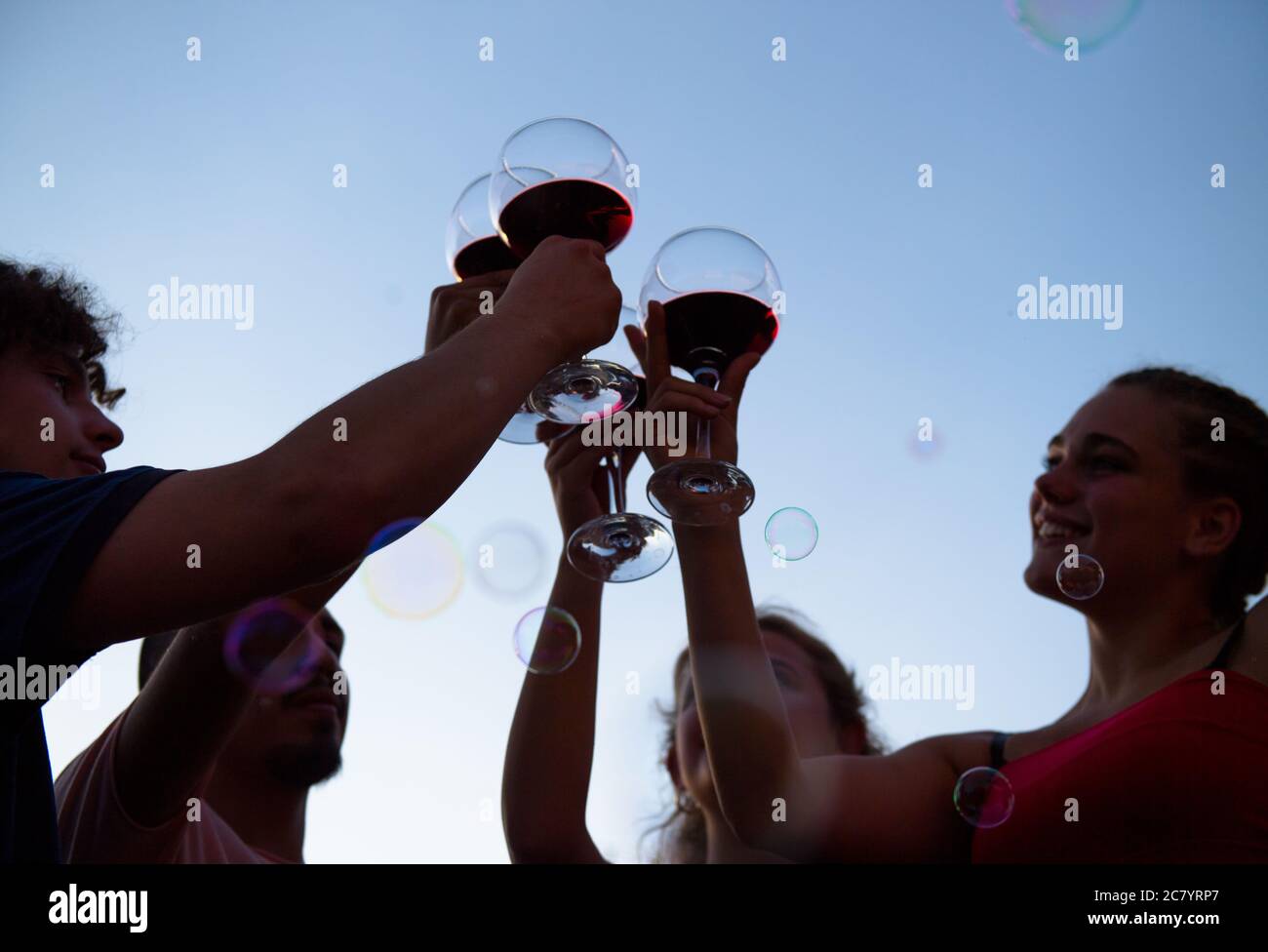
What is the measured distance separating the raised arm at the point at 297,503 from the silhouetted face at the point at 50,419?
0.63 m

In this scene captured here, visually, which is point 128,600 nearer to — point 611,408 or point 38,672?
point 38,672

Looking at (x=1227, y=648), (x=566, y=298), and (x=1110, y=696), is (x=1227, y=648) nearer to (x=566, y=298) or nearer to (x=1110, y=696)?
(x=1110, y=696)

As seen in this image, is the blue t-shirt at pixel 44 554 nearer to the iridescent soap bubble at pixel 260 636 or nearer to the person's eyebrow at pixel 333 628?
the iridescent soap bubble at pixel 260 636

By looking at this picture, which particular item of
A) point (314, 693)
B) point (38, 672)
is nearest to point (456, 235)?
point (38, 672)

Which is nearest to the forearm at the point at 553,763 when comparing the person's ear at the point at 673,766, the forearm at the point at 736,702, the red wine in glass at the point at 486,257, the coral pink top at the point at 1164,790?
the forearm at the point at 736,702

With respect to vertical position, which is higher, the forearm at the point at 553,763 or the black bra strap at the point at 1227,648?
the black bra strap at the point at 1227,648

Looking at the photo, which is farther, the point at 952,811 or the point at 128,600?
the point at 952,811

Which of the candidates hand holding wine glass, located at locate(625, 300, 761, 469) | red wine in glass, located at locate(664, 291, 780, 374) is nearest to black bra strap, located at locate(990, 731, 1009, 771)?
hand holding wine glass, located at locate(625, 300, 761, 469)

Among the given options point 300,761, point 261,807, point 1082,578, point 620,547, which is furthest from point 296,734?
point 1082,578

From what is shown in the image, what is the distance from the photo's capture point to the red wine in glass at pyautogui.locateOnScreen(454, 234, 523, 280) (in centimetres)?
260

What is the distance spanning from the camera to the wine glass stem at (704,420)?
2492 millimetres

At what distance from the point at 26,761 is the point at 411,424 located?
2.88ft
